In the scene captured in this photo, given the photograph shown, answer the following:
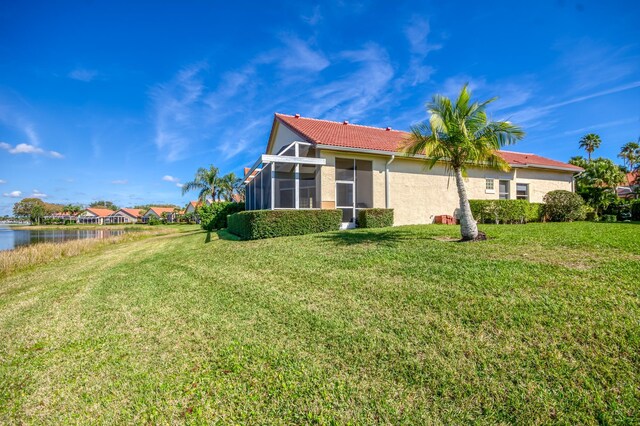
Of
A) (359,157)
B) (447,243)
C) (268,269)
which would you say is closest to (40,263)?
(268,269)

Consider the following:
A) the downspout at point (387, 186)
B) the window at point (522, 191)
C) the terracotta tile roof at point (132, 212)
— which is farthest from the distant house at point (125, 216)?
the window at point (522, 191)

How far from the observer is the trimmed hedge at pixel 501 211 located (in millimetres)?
15211

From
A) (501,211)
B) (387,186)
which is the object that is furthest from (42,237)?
(501,211)

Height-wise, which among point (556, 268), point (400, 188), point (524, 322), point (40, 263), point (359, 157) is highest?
point (359, 157)

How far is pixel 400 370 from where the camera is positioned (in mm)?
3059

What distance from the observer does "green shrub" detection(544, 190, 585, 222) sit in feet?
50.1

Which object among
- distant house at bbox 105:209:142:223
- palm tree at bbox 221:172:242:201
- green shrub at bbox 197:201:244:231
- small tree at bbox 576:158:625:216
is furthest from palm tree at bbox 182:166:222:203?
distant house at bbox 105:209:142:223

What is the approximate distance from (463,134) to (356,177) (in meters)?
6.51

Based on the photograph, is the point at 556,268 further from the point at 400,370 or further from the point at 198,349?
→ the point at 198,349

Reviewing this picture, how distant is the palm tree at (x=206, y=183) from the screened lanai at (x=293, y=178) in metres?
24.5

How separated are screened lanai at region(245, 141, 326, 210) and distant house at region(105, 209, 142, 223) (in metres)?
91.6

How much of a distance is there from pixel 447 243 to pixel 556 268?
2.77m

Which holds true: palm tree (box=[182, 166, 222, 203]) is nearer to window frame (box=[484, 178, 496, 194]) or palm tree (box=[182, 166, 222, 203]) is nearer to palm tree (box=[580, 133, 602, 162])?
window frame (box=[484, 178, 496, 194])

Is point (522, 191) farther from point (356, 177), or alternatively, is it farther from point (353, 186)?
point (353, 186)
